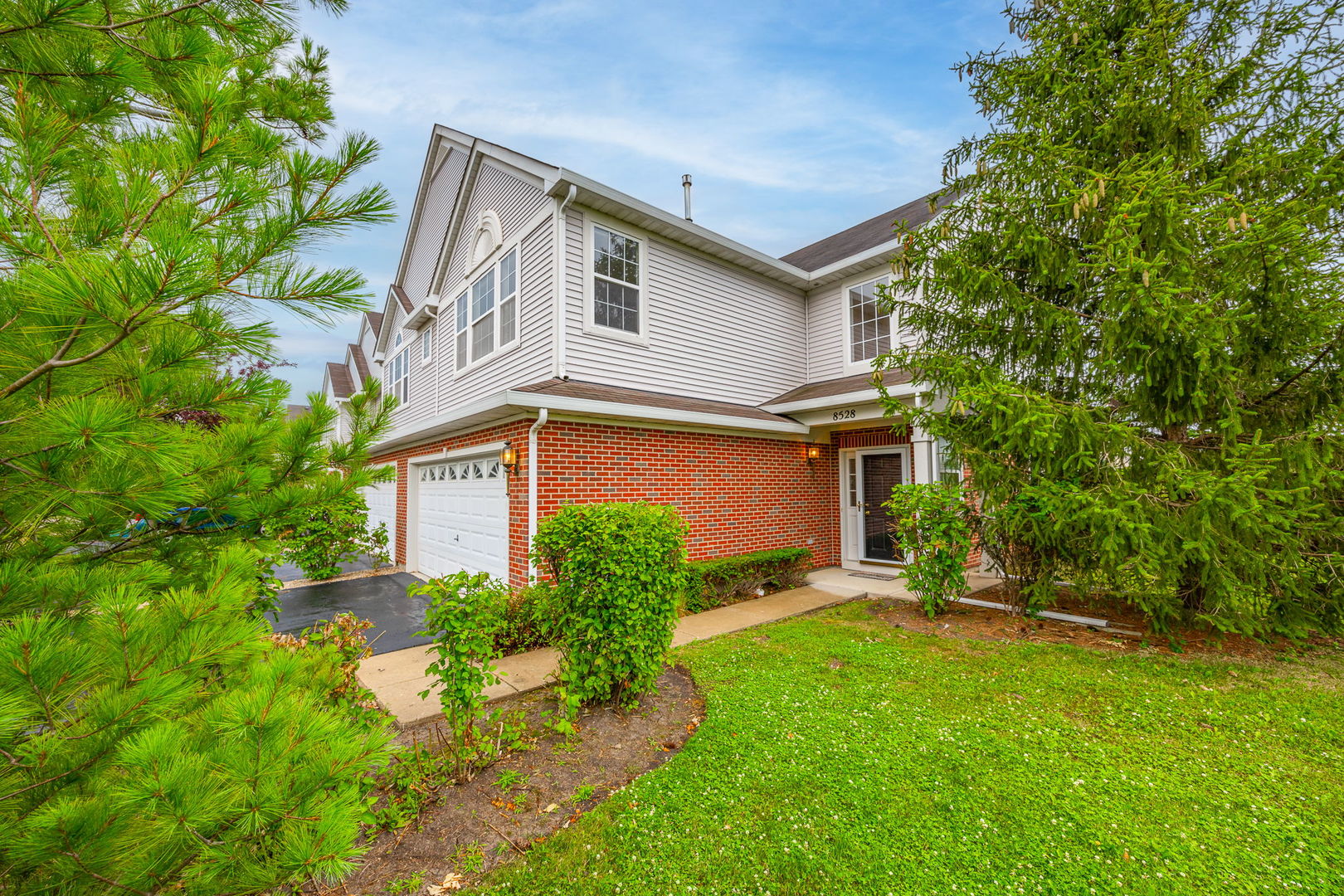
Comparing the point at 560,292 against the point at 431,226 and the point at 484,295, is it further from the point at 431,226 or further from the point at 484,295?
the point at 431,226

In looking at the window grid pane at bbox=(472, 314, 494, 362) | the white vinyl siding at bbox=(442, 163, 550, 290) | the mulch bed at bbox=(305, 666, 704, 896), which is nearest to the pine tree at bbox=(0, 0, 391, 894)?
the mulch bed at bbox=(305, 666, 704, 896)

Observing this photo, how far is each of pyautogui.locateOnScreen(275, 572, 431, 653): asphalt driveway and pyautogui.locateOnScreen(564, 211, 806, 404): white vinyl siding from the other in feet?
13.7

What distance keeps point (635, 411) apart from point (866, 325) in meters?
5.61

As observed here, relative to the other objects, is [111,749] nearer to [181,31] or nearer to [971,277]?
[181,31]

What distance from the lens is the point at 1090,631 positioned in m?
6.22

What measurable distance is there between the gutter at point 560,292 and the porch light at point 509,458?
127 cm

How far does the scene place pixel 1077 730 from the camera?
12.4 feet

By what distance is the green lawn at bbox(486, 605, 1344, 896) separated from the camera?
244 cm

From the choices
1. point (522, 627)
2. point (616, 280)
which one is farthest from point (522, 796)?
point (616, 280)

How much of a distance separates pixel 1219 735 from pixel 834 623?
347 centimetres

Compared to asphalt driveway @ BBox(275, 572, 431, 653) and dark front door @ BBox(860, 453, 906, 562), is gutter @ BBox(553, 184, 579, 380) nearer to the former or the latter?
asphalt driveway @ BBox(275, 572, 431, 653)

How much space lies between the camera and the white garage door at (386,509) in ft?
41.5

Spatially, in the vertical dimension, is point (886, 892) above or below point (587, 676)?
below

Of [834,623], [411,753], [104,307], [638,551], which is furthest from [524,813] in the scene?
[834,623]
